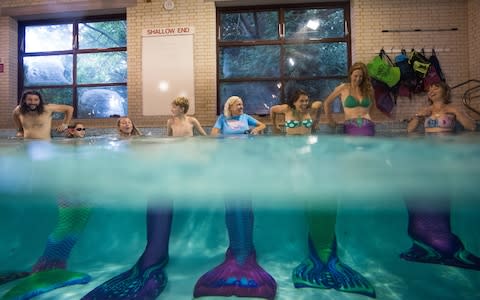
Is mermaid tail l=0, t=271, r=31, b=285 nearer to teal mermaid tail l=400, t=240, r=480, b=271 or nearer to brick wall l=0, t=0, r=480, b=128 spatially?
teal mermaid tail l=400, t=240, r=480, b=271

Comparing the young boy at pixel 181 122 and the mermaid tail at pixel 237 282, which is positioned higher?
the young boy at pixel 181 122

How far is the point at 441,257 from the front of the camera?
3.73 meters

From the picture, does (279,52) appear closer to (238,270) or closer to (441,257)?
(441,257)

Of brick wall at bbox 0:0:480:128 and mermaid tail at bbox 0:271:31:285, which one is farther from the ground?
brick wall at bbox 0:0:480:128

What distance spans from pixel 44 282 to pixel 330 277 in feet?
8.28

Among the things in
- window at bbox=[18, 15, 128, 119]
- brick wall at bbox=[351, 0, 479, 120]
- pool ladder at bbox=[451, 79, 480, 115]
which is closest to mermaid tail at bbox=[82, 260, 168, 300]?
window at bbox=[18, 15, 128, 119]

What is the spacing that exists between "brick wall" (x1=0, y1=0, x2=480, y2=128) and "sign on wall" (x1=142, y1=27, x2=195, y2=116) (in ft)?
0.50

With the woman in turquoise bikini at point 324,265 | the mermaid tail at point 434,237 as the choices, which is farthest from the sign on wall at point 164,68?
the mermaid tail at point 434,237

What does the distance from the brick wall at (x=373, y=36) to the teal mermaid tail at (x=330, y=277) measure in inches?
217

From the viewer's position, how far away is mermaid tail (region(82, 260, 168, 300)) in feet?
9.86

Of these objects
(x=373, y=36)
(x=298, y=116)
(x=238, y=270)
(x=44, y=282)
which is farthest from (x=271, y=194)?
(x=373, y=36)

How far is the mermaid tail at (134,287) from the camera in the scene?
301 centimetres

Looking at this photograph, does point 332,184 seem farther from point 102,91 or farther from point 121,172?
point 102,91

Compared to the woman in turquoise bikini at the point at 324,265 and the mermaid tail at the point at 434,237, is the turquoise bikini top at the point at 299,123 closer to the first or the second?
the woman in turquoise bikini at the point at 324,265
